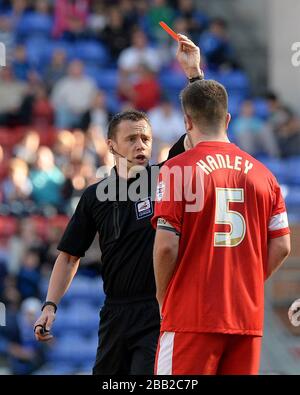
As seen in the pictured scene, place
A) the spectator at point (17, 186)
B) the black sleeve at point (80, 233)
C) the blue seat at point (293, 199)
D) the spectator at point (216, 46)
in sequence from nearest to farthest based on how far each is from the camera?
the black sleeve at point (80, 233), the spectator at point (17, 186), the blue seat at point (293, 199), the spectator at point (216, 46)

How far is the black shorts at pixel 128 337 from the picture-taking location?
5.92 m

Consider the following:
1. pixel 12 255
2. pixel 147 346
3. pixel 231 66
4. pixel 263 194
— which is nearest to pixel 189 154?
pixel 263 194

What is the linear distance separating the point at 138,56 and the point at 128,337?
1031 cm

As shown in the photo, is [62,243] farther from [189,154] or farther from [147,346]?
[189,154]

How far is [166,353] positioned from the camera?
16.7ft

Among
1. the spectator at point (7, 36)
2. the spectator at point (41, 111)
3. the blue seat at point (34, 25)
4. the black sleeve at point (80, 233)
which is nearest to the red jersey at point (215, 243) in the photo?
the black sleeve at point (80, 233)

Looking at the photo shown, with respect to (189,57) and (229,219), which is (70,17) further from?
(229,219)

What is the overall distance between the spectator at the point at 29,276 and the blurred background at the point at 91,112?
0.01 m

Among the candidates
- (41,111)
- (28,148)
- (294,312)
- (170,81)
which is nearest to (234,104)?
(170,81)

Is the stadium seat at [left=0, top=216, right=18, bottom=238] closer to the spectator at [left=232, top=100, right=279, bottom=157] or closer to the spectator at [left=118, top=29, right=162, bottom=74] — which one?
A: the spectator at [left=232, top=100, right=279, bottom=157]

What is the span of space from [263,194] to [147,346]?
1.25 m

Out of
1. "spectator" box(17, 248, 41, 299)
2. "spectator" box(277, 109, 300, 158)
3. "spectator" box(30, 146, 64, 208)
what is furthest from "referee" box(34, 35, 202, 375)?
"spectator" box(277, 109, 300, 158)

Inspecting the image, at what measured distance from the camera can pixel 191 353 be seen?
16.5ft

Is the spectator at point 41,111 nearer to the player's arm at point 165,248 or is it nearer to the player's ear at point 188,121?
the player's ear at point 188,121
